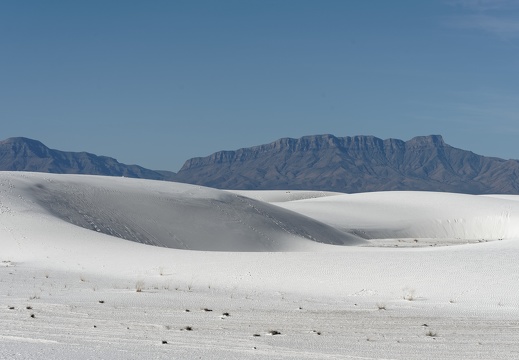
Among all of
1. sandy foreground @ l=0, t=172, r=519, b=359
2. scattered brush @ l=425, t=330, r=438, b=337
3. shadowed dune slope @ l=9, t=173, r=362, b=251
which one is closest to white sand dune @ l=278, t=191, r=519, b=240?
shadowed dune slope @ l=9, t=173, r=362, b=251

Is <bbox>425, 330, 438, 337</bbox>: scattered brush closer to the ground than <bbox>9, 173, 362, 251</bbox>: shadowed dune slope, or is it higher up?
closer to the ground

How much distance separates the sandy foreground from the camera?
11.1 m

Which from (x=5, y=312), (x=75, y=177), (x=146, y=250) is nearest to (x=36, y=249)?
(x=146, y=250)

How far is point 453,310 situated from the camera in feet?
50.9

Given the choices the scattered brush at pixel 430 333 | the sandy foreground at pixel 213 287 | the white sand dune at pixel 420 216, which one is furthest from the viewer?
the white sand dune at pixel 420 216

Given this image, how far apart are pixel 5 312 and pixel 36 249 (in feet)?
43.5

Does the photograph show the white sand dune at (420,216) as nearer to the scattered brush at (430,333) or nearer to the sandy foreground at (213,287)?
the sandy foreground at (213,287)

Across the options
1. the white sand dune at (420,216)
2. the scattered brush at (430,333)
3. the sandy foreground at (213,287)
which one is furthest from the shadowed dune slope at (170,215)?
the scattered brush at (430,333)

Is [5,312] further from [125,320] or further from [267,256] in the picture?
[267,256]

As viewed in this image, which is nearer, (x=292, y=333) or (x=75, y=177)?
(x=292, y=333)

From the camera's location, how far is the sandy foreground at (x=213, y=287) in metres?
11.1

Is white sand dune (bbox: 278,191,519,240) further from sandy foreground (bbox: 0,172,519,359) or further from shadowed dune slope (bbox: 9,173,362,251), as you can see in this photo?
sandy foreground (bbox: 0,172,519,359)

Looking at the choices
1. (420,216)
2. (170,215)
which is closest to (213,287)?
(170,215)

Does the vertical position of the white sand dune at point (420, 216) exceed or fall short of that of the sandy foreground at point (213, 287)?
it exceeds it
